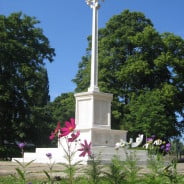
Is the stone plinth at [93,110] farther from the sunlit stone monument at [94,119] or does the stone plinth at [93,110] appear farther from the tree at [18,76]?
the tree at [18,76]

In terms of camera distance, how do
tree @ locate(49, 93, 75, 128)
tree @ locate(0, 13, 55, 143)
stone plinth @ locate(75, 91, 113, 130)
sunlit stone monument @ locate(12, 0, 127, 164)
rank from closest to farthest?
sunlit stone monument @ locate(12, 0, 127, 164) < stone plinth @ locate(75, 91, 113, 130) < tree @ locate(0, 13, 55, 143) < tree @ locate(49, 93, 75, 128)

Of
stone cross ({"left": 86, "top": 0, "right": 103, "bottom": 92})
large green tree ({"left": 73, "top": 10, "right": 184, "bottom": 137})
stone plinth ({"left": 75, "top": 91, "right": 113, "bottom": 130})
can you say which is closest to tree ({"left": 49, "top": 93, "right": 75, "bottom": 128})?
large green tree ({"left": 73, "top": 10, "right": 184, "bottom": 137})

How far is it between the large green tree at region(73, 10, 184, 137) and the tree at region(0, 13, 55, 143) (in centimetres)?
517

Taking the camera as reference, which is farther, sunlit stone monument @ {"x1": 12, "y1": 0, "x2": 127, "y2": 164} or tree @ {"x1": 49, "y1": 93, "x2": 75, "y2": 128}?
tree @ {"x1": 49, "y1": 93, "x2": 75, "y2": 128}

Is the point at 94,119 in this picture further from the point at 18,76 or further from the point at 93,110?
the point at 18,76

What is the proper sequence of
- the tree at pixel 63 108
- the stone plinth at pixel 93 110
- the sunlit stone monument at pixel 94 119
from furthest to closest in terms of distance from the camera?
the tree at pixel 63 108 < the stone plinth at pixel 93 110 < the sunlit stone monument at pixel 94 119

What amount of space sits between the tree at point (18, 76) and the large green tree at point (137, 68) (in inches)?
204

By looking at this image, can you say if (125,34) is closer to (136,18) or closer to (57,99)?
(136,18)

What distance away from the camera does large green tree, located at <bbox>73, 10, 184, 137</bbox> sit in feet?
108

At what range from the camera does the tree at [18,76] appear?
32125mm

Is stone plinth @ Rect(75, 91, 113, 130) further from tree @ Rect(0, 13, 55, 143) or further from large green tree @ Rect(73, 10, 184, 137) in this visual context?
tree @ Rect(0, 13, 55, 143)

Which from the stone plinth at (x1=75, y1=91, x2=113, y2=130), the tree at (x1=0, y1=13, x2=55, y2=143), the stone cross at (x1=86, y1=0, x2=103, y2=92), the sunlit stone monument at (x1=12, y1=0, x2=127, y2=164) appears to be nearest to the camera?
the sunlit stone monument at (x1=12, y1=0, x2=127, y2=164)

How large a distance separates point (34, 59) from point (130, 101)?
8972mm

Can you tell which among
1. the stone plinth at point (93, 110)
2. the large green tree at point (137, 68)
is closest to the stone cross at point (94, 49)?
the stone plinth at point (93, 110)
